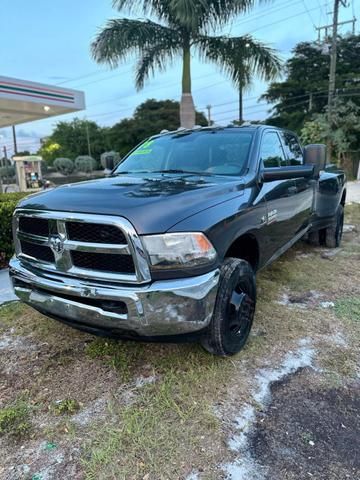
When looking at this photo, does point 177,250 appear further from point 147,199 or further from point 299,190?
point 299,190

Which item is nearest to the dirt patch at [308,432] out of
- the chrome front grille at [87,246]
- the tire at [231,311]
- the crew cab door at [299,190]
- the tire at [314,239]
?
the tire at [231,311]

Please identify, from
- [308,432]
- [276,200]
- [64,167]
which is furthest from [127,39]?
[64,167]

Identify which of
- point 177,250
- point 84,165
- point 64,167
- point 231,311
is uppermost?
point 84,165

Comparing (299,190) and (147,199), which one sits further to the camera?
(299,190)

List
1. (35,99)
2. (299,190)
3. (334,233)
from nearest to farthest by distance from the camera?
(299,190), (334,233), (35,99)

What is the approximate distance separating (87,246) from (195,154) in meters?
1.74

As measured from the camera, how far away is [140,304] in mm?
2109

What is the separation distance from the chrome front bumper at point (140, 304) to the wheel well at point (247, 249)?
27.4 inches

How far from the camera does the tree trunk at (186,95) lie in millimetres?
10195

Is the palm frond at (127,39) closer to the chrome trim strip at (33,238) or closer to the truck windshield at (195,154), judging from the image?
the truck windshield at (195,154)

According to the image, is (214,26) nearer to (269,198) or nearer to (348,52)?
(269,198)

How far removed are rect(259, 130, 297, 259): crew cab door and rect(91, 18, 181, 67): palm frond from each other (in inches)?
289

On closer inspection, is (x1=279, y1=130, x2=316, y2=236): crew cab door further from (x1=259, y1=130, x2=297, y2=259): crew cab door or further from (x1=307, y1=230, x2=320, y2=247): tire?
(x1=307, y1=230, x2=320, y2=247): tire

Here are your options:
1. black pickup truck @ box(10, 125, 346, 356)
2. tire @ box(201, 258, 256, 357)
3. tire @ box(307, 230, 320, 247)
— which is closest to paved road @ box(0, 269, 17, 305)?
black pickup truck @ box(10, 125, 346, 356)
